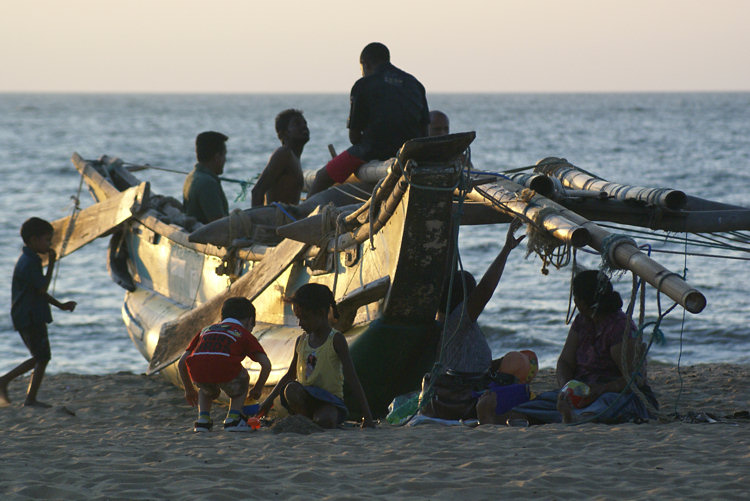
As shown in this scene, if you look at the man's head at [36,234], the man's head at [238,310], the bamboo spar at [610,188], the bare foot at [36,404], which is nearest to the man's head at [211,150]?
the man's head at [36,234]

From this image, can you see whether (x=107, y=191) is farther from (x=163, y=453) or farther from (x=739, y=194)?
(x=739, y=194)

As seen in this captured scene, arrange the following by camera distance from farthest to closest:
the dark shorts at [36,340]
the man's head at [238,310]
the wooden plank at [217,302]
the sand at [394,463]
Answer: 1. the dark shorts at [36,340]
2. the wooden plank at [217,302]
3. the man's head at [238,310]
4. the sand at [394,463]

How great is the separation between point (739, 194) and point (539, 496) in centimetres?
2474

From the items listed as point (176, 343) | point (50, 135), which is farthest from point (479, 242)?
point (50, 135)

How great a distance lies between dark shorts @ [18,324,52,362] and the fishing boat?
0.96 metres

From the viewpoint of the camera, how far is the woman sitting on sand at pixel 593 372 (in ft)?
19.0

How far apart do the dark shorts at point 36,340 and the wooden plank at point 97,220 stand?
2.70 meters

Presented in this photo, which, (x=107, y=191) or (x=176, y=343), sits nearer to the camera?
(x=176, y=343)

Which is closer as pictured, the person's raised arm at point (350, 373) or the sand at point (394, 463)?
the sand at point (394, 463)

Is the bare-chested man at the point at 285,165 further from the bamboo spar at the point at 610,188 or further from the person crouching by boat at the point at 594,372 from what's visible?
the person crouching by boat at the point at 594,372

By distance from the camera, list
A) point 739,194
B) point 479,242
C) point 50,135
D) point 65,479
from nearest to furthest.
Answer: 1. point 65,479
2. point 479,242
3. point 739,194
4. point 50,135

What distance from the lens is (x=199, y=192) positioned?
942cm

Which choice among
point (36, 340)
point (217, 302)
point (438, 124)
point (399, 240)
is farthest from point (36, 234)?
point (438, 124)

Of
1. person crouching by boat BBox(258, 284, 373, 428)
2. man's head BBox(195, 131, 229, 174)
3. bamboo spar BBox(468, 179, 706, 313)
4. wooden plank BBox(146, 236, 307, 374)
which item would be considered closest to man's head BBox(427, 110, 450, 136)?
man's head BBox(195, 131, 229, 174)
